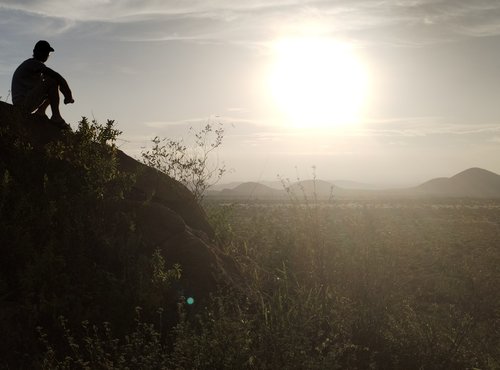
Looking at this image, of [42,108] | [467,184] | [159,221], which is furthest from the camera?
[467,184]

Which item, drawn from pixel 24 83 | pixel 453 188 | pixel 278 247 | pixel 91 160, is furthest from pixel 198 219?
pixel 453 188

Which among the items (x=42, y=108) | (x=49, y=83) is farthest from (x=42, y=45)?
(x=42, y=108)

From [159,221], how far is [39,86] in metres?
3.26

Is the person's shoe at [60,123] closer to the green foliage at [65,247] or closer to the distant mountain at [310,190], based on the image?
the green foliage at [65,247]

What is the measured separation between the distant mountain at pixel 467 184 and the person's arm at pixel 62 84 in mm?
113620

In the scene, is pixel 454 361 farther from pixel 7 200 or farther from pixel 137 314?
pixel 7 200

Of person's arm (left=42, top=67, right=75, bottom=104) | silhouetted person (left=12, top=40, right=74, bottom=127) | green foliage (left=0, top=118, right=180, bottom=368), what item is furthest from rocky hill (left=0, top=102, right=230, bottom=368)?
person's arm (left=42, top=67, right=75, bottom=104)

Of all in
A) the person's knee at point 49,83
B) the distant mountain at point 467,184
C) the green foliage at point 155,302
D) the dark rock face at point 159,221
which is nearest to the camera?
the green foliage at point 155,302

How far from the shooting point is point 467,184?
119625 mm

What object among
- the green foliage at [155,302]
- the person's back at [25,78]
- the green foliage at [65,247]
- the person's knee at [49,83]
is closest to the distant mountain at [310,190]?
the green foliage at [155,302]

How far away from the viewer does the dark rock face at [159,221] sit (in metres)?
6.56

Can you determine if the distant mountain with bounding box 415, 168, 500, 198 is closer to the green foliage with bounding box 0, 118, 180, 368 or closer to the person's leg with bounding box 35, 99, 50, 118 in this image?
the person's leg with bounding box 35, 99, 50, 118

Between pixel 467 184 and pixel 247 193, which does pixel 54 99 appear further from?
pixel 467 184

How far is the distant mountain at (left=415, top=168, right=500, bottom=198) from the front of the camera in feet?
373
